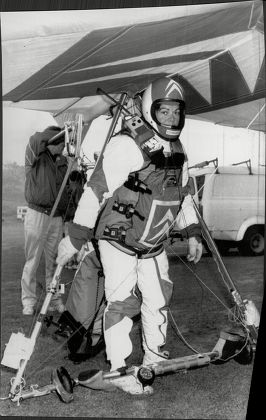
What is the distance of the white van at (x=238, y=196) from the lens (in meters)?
2.24

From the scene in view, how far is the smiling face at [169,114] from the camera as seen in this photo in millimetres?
2172

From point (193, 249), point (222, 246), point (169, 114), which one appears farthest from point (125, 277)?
point (169, 114)

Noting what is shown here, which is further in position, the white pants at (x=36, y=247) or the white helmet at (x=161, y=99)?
the white pants at (x=36, y=247)

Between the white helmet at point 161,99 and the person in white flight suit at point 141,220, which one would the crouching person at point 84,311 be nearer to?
the person in white flight suit at point 141,220

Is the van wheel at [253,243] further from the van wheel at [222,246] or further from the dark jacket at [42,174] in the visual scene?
the dark jacket at [42,174]

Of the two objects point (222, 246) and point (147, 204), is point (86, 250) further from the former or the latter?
point (222, 246)

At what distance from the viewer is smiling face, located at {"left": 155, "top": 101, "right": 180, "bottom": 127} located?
7.13 feet

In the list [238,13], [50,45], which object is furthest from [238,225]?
[50,45]

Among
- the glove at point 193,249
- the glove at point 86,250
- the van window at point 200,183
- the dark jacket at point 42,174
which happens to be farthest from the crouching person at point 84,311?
the van window at point 200,183

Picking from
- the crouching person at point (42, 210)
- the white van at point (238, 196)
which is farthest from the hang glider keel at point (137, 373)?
the white van at point (238, 196)

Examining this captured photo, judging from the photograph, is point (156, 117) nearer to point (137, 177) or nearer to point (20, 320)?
point (137, 177)

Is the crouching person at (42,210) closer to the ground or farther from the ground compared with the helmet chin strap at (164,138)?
closer to the ground

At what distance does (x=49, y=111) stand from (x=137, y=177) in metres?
0.47

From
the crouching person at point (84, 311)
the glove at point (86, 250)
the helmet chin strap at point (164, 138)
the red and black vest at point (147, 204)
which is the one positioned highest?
the helmet chin strap at point (164, 138)
